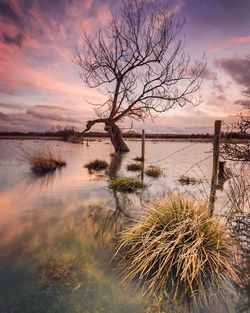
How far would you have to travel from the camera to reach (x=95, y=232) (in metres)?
5.71

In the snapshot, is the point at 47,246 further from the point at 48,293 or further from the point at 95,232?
the point at 48,293

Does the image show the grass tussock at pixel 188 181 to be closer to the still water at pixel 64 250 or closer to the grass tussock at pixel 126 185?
the still water at pixel 64 250

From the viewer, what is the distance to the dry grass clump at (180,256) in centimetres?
358

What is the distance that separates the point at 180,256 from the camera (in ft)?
12.0

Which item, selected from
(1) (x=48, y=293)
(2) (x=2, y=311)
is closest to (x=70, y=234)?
(1) (x=48, y=293)

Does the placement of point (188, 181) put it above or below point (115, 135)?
below

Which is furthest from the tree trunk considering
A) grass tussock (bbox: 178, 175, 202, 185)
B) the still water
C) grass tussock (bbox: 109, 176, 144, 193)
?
the still water

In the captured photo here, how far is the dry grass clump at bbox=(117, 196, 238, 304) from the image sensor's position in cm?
358

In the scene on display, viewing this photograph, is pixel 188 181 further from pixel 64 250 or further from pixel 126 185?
pixel 64 250

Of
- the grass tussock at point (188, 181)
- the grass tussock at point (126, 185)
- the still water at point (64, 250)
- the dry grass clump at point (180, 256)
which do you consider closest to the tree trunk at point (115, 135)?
the grass tussock at point (188, 181)

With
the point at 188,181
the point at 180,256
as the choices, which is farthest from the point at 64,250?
the point at 188,181

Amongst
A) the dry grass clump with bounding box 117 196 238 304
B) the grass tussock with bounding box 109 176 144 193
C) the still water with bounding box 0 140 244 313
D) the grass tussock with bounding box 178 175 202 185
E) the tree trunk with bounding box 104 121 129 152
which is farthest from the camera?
the tree trunk with bounding box 104 121 129 152

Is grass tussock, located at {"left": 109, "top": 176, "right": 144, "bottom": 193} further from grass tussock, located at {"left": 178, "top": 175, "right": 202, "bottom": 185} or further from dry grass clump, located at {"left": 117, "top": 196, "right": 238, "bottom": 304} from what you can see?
dry grass clump, located at {"left": 117, "top": 196, "right": 238, "bottom": 304}

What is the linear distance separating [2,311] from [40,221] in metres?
3.26
